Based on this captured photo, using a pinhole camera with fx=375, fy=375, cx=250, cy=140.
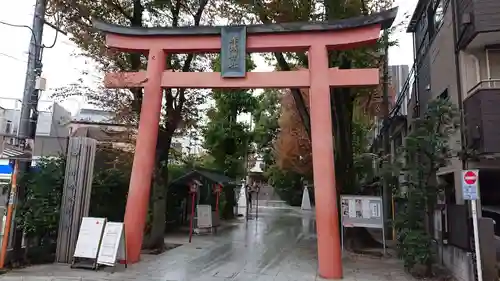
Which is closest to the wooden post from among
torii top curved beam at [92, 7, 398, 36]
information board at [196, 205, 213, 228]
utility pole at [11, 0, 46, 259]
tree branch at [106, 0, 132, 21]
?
utility pole at [11, 0, 46, 259]

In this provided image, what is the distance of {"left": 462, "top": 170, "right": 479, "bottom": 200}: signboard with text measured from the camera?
7.03 m

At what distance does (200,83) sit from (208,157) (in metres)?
14.6

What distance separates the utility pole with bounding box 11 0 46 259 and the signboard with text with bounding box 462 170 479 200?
9839 millimetres

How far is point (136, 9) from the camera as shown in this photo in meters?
12.1

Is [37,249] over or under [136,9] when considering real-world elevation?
under

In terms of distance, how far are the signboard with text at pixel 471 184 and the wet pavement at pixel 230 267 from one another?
3.02m

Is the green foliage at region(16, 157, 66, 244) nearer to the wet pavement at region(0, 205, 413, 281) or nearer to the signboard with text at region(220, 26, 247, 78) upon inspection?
the wet pavement at region(0, 205, 413, 281)

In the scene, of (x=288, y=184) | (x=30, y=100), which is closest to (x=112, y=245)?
(x=30, y=100)

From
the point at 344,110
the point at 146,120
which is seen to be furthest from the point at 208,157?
the point at 146,120

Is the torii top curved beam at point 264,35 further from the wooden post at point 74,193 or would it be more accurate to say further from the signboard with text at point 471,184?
the signboard with text at point 471,184

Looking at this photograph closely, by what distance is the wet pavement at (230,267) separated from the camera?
27.8 feet

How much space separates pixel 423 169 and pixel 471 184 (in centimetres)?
194

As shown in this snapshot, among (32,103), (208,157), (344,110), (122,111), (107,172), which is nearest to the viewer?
(32,103)

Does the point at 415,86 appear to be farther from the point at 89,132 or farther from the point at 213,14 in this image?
→ the point at 89,132
